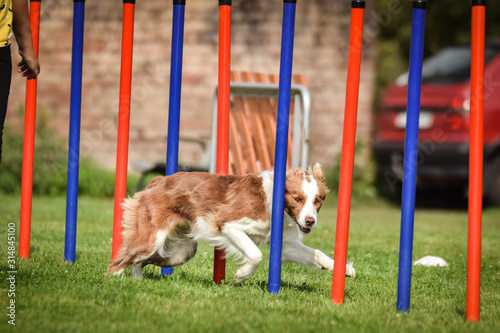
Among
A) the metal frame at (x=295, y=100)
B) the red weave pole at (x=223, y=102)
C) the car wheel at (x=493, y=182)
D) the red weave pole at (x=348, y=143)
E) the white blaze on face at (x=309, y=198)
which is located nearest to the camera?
the red weave pole at (x=348, y=143)

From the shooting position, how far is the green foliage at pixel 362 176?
11320 millimetres

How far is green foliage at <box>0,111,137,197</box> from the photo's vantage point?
10.4m

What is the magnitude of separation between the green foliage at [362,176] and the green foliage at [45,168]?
10.9ft

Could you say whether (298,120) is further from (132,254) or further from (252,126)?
(132,254)

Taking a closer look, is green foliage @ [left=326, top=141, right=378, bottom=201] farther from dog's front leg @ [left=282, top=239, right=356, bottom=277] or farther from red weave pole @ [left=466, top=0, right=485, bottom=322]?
red weave pole @ [left=466, top=0, right=485, bottom=322]

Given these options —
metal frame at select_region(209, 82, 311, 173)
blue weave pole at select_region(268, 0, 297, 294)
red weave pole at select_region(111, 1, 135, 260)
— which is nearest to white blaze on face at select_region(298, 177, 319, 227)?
blue weave pole at select_region(268, 0, 297, 294)

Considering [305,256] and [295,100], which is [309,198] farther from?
[295,100]

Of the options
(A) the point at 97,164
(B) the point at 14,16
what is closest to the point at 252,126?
(B) the point at 14,16

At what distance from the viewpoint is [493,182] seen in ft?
34.4

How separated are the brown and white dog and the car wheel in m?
6.64

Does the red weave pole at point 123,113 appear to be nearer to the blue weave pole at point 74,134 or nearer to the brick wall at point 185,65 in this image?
the blue weave pole at point 74,134

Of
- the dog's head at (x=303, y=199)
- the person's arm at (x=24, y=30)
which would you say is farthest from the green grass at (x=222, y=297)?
the person's arm at (x=24, y=30)

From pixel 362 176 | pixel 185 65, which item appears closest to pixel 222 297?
pixel 362 176
